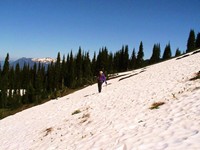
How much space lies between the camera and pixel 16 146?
53.4 ft

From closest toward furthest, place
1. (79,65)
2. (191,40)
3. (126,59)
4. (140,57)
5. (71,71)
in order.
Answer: (71,71) < (79,65) < (191,40) < (140,57) < (126,59)

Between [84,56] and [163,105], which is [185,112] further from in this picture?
[84,56]

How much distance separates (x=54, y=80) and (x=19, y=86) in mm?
16630

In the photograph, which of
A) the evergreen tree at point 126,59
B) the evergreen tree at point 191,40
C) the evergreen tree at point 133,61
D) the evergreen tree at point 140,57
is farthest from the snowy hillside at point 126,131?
the evergreen tree at point 191,40

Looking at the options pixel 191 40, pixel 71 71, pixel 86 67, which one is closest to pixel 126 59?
pixel 86 67

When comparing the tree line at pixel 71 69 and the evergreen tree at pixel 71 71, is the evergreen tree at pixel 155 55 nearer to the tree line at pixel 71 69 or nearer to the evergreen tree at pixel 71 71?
the tree line at pixel 71 69

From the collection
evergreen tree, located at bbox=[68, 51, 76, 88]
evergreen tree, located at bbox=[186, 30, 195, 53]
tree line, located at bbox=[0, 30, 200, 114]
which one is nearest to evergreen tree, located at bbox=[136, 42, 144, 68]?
tree line, located at bbox=[0, 30, 200, 114]

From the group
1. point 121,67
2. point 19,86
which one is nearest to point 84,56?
point 121,67

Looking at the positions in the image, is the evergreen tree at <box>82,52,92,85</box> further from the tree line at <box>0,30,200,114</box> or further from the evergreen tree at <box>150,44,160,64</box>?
the evergreen tree at <box>150,44,160,64</box>

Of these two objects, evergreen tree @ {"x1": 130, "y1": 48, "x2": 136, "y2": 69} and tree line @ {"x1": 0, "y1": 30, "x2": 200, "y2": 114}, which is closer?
tree line @ {"x1": 0, "y1": 30, "x2": 200, "y2": 114}

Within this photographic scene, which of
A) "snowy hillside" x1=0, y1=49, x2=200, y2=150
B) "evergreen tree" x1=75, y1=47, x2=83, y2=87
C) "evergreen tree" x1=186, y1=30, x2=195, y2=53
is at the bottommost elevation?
"snowy hillside" x1=0, y1=49, x2=200, y2=150

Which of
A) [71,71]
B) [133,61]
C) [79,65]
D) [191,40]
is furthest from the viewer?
[133,61]

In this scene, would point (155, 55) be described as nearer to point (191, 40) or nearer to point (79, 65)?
point (191, 40)

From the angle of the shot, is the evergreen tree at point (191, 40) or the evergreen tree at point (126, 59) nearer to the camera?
the evergreen tree at point (191, 40)
